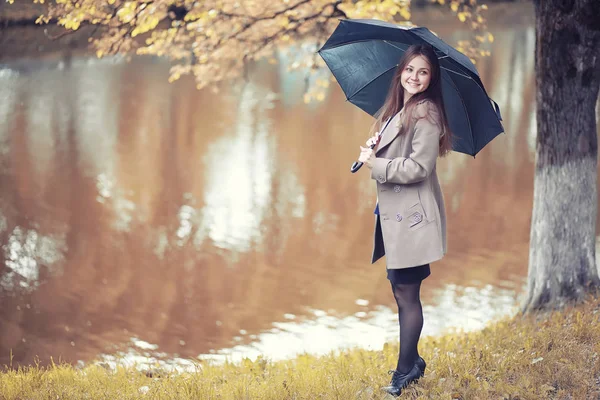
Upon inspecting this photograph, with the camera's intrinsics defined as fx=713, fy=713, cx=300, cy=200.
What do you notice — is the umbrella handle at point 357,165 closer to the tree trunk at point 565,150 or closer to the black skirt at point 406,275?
the black skirt at point 406,275

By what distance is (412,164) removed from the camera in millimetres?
3227

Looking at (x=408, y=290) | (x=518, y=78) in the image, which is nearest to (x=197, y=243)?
(x=408, y=290)

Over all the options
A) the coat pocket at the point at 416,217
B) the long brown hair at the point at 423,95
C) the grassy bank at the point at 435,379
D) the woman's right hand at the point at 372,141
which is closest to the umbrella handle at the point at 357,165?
the woman's right hand at the point at 372,141

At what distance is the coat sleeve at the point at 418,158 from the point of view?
3230 mm

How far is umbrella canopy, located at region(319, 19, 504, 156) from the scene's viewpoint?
354 centimetres

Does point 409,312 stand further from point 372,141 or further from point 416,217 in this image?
point 372,141

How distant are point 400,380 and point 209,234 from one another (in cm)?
890

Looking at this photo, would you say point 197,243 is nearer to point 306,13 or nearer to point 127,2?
point 306,13

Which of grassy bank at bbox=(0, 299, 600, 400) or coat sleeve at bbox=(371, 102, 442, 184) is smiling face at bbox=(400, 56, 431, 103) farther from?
grassy bank at bbox=(0, 299, 600, 400)

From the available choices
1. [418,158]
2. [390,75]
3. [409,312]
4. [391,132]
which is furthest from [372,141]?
[409,312]

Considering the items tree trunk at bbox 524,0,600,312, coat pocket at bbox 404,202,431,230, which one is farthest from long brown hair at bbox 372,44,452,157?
tree trunk at bbox 524,0,600,312

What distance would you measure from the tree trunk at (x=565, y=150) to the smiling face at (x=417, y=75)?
7.89 ft

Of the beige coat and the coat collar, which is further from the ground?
the coat collar

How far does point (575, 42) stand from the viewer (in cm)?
522
